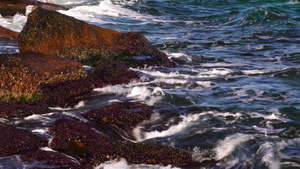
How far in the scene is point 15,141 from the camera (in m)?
4.93

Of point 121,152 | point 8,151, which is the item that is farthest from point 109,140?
point 8,151

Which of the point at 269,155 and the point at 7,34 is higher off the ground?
the point at 7,34

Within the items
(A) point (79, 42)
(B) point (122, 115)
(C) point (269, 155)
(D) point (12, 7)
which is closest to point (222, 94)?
(B) point (122, 115)

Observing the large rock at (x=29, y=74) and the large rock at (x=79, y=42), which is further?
the large rock at (x=79, y=42)

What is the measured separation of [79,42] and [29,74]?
2.84 m

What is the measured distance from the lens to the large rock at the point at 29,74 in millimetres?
6535

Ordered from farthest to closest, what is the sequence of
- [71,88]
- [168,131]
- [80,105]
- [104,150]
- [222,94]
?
[222,94]
[71,88]
[80,105]
[168,131]
[104,150]

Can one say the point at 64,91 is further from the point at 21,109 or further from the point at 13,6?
the point at 13,6

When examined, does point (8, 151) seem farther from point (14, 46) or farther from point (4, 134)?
point (14, 46)

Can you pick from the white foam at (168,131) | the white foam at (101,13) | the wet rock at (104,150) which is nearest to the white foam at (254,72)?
the white foam at (168,131)

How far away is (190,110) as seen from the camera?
716 cm

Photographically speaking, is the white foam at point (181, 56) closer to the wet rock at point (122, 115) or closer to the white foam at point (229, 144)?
the wet rock at point (122, 115)

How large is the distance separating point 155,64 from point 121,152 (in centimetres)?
522

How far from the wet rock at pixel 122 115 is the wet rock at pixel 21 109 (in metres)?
0.78
